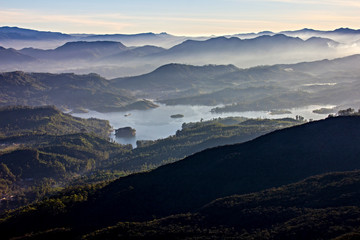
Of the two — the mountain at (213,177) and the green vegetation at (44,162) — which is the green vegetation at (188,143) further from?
the mountain at (213,177)

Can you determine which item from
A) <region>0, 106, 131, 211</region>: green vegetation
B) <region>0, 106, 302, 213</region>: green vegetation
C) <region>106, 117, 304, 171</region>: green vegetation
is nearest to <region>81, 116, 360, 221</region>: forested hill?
<region>0, 106, 302, 213</region>: green vegetation

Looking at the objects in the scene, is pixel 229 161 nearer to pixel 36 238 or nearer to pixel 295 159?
pixel 295 159

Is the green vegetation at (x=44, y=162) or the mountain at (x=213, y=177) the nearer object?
the mountain at (x=213, y=177)

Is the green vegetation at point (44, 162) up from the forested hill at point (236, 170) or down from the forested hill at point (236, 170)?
down

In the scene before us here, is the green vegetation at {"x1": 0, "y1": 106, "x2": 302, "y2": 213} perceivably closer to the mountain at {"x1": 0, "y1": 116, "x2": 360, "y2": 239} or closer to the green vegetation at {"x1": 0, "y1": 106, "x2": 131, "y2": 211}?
the green vegetation at {"x1": 0, "y1": 106, "x2": 131, "y2": 211}

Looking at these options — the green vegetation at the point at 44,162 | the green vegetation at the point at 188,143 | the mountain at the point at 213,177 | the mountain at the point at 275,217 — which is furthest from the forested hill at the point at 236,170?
the green vegetation at the point at 188,143

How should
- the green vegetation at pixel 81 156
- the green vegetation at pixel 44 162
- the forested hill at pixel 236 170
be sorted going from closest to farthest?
the forested hill at pixel 236 170, the green vegetation at pixel 44 162, the green vegetation at pixel 81 156

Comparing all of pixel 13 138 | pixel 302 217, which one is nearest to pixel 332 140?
pixel 302 217

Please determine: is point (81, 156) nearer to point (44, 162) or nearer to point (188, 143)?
point (44, 162)

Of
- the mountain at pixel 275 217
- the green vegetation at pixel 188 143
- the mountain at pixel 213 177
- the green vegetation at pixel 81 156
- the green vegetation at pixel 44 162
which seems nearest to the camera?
the mountain at pixel 275 217
